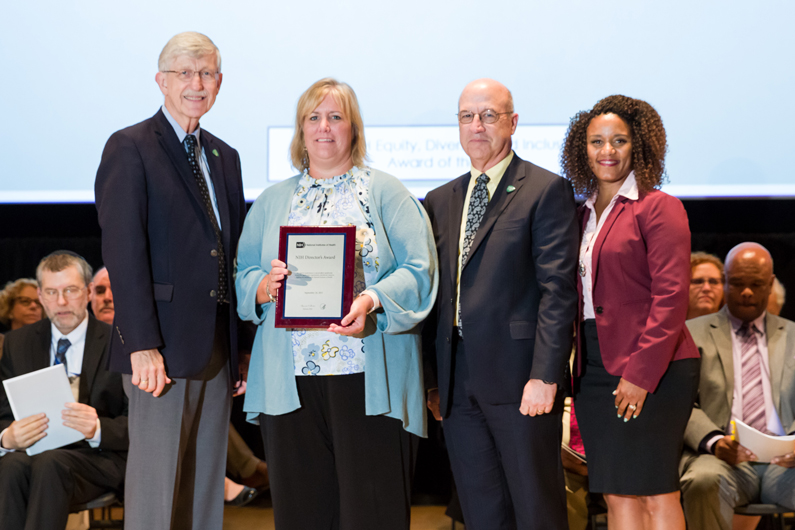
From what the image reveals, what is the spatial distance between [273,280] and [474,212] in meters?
0.73

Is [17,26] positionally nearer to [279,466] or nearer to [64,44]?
[64,44]

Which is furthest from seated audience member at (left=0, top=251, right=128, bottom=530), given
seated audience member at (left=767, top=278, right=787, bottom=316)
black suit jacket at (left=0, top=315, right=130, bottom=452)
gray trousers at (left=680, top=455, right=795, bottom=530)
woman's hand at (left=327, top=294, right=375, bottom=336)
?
seated audience member at (left=767, top=278, right=787, bottom=316)

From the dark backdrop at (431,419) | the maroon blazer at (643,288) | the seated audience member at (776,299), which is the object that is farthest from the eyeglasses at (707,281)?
the maroon blazer at (643,288)

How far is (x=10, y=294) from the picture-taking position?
4395 millimetres

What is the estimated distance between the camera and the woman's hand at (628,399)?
84.4 inches

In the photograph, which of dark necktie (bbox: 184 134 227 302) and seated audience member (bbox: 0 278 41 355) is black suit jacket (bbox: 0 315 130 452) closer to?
seated audience member (bbox: 0 278 41 355)

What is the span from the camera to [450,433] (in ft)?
7.59

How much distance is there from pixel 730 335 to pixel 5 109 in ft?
13.9

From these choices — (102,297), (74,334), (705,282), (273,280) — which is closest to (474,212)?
(273,280)

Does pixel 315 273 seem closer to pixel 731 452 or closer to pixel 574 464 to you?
pixel 574 464

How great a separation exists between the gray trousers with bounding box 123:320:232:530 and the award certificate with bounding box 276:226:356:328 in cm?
36

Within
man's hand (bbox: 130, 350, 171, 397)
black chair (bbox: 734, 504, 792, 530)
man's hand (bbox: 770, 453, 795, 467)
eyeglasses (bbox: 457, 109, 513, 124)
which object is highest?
eyeglasses (bbox: 457, 109, 513, 124)

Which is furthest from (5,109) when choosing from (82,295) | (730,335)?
(730,335)

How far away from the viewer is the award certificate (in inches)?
78.4
